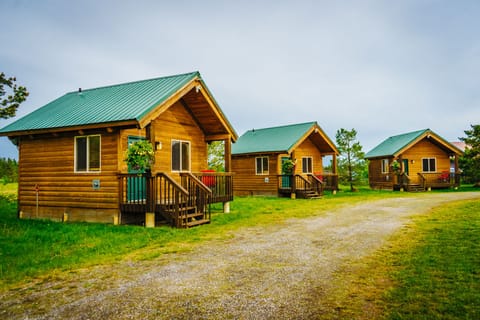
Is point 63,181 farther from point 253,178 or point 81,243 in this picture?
point 253,178

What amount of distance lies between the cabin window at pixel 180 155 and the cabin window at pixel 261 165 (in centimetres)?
1045

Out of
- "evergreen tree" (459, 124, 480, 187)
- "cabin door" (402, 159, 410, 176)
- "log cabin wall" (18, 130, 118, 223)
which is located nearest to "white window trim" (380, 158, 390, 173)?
"cabin door" (402, 159, 410, 176)

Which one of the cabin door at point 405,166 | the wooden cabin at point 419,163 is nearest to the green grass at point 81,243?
the wooden cabin at point 419,163

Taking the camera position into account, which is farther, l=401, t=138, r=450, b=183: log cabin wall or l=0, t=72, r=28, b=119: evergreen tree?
l=401, t=138, r=450, b=183: log cabin wall

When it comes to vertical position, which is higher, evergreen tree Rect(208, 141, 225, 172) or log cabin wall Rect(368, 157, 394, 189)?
evergreen tree Rect(208, 141, 225, 172)

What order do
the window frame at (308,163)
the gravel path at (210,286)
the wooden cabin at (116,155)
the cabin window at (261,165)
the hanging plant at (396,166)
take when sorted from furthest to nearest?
the hanging plant at (396,166) → the window frame at (308,163) → the cabin window at (261,165) → the wooden cabin at (116,155) → the gravel path at (210,286)

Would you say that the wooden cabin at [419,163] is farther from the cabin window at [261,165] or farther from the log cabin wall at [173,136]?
the log cabin wall at [173,136]

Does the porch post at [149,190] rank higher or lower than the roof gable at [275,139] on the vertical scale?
lower

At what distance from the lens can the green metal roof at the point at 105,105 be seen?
37.6 ft

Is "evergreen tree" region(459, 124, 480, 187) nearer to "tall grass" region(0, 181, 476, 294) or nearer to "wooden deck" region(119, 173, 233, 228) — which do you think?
"tall grass" region(0, 181, 476, 294)

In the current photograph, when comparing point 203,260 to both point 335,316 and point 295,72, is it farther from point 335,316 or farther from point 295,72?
point 295,72

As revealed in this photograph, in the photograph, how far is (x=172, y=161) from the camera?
14.3 meters

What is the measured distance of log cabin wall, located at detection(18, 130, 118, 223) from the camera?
38.3ft

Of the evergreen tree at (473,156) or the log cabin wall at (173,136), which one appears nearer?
the log cabin wall at (173,136)
